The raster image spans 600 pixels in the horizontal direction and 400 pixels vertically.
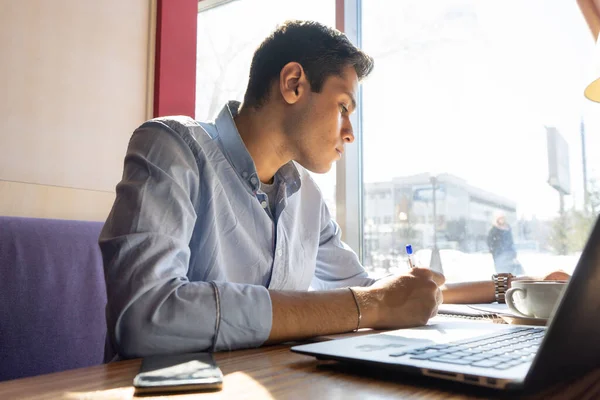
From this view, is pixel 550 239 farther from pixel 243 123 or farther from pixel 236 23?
pixel 236 23

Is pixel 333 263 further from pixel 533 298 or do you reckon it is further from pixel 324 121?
pixel 533 298

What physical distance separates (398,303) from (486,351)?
1.11 ft

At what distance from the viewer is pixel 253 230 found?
1.09m

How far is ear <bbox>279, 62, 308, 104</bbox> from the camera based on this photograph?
1244 mm

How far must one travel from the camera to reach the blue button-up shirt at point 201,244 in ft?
2.33

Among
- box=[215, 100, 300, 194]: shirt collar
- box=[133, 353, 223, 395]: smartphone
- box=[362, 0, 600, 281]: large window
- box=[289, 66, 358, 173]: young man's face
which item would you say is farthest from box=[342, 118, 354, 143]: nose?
box=[133, 353, 223, 395]: smartphone

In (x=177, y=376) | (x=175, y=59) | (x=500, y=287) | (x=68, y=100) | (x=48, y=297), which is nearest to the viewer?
(x=177, y=376)

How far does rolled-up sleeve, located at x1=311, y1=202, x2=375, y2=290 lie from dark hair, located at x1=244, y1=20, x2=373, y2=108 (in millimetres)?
371

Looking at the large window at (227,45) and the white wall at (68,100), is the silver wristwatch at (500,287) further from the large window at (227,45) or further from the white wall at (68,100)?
the large window at (227,45)

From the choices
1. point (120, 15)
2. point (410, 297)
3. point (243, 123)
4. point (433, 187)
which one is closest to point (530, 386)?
point (410, 297)

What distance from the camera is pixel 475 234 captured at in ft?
6.30

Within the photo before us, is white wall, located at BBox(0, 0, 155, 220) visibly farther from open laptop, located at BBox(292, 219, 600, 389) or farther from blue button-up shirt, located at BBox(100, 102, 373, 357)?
open laptop, located at BBox(292, 219, 600, 389)

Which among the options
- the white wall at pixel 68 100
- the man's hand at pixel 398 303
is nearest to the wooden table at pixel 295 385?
the man's hand at pixel 398 303

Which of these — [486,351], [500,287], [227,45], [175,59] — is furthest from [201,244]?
[227,45]
